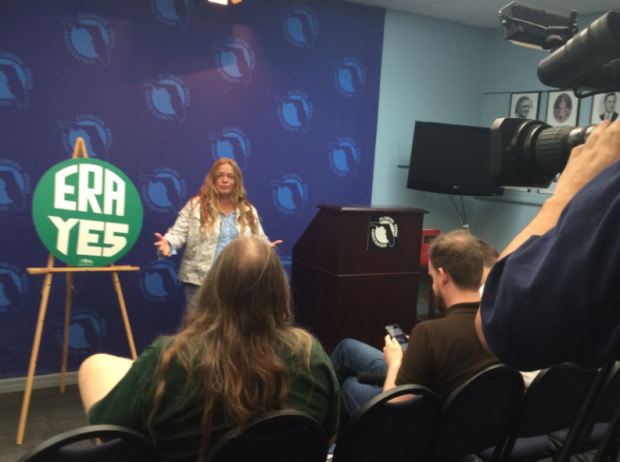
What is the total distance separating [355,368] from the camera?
258 centimetres

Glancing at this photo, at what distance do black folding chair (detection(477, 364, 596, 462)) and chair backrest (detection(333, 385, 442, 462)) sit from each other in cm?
40

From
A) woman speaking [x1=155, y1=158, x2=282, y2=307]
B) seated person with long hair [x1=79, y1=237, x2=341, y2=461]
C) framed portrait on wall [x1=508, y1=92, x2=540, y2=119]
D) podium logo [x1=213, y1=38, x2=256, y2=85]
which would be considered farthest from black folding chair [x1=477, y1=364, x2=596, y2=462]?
framed portrait on wall [x1=508, y1=92, x2=540, y2=119]

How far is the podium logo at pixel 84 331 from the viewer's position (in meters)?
3.74

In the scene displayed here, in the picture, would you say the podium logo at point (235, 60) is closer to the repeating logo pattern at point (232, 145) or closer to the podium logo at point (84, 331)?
the repeating logo pattern at point (232, 145)

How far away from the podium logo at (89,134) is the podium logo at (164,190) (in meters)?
0.33

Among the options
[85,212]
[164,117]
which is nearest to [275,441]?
[85,212]

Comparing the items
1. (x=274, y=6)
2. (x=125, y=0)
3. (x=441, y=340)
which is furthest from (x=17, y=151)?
(x=441, y=340)

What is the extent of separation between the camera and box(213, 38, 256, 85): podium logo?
4059mm

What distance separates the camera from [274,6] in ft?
13.8

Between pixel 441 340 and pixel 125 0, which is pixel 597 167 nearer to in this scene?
pixel 441 340

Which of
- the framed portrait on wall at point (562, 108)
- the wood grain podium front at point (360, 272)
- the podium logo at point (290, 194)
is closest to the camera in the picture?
the wood grain podium front at point (360, 272)

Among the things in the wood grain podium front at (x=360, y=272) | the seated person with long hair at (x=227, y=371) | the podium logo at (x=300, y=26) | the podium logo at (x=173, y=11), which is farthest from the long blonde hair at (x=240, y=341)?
the podium logo at (x=300, y=26)

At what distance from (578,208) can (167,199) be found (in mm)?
3662

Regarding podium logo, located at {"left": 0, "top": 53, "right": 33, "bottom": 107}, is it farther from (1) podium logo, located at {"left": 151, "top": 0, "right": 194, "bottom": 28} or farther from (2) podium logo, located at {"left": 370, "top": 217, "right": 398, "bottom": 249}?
(2) podium logo, located at {"left": 370, "top": 217, "right": 398, "bottom": 249}
